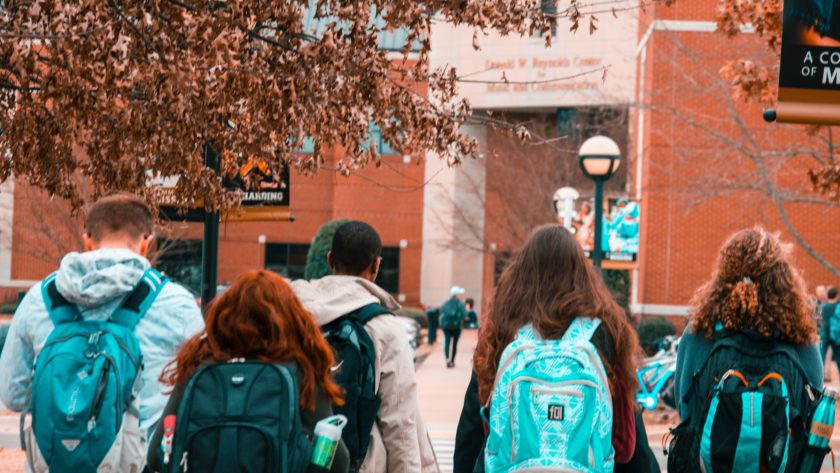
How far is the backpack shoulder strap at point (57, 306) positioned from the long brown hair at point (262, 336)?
0.70 m

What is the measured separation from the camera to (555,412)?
464cm

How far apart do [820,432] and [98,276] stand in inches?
→ 118

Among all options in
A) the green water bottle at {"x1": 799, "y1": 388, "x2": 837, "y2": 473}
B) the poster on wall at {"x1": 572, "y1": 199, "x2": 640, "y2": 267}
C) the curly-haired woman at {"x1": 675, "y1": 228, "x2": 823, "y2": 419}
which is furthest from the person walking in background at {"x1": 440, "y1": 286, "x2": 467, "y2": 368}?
the green water bottle at {"x1": 799, "y1": 388, "x2": 837, "y2": 473}

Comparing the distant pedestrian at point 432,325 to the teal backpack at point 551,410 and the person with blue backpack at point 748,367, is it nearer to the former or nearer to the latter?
the person with blue backpack at point 748,367

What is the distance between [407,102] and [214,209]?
1571mm

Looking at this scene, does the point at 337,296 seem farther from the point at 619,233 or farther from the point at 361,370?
the point at 619,233

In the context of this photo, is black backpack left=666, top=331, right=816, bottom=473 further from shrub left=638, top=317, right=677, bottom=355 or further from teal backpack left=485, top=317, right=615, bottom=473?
shrub left=638, top=317, right=677, bottom=355

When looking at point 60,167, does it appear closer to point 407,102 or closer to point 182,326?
point 407,102

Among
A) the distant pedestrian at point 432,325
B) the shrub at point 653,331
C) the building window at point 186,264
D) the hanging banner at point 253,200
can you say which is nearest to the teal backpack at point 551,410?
the hanging banner at point 253,200

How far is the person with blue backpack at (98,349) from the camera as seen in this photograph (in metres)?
4.88

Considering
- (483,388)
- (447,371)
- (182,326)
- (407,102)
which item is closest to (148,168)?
(407,102)

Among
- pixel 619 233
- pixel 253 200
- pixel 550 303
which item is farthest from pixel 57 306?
pixel 619 233

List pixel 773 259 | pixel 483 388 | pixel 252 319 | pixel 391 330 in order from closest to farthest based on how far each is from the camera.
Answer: pixel 252 319 < pixel 483 388 < pixel 391 330 < pixel 773 259

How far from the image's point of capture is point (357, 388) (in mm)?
5234
